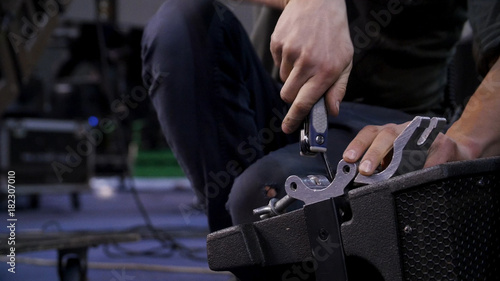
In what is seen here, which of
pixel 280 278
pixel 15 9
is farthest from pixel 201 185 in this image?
pixel 15 9

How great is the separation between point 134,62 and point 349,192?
6.00m

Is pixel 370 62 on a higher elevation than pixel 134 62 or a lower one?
higher

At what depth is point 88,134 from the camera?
4023 millimetres

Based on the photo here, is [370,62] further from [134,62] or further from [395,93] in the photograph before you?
[134,62]

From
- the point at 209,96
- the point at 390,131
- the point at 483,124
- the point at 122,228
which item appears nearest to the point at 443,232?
the point at 390,131

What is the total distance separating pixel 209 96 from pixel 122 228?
6.36 ft

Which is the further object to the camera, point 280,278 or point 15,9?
point 15,9

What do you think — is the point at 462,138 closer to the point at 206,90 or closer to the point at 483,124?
the point at 483,124

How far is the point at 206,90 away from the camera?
72 cm

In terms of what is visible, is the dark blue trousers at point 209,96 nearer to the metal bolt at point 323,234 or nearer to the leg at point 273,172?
the leg at point 273,172

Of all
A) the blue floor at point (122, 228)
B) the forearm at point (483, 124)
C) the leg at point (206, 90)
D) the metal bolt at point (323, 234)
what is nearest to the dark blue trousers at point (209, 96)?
the leg at point (206, 90)

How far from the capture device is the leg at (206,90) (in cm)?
71

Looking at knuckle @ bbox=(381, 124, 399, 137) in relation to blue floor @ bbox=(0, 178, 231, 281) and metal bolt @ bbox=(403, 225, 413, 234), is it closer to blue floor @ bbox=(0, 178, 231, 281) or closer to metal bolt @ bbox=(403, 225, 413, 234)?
metal bolt @ bbox=(403, 225, 413, 234)

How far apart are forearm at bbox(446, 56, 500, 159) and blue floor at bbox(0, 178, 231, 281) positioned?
961 millimetres
